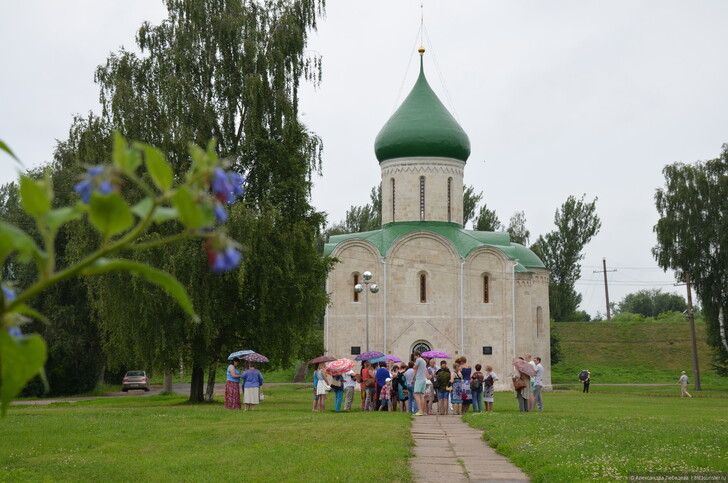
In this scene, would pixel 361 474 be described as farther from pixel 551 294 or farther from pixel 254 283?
pixel 551 294

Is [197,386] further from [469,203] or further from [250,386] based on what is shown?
[469,203]

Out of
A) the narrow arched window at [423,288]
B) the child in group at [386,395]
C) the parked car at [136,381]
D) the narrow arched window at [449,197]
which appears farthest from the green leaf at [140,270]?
the narrow arched window at [449,197]

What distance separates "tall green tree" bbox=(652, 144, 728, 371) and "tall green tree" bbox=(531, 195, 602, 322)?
857 inches

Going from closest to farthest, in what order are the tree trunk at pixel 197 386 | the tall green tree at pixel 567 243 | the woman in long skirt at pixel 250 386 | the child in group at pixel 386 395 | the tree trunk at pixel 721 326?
the woman in long skirt at pixel 250 386 → the child in group at pixel 386 395 → the tree trunk at pixel 197 386 → the tree trunk at pixel 721 326 → the tall green tree at pixel 567 243

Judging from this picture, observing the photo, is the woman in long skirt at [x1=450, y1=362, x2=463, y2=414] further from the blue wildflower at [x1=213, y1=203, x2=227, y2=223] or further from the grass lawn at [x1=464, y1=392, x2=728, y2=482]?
the blue wildflower at [x1=213, y1=203, x2=227, y2=223]

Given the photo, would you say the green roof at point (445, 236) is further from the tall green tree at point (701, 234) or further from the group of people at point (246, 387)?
the group of people at point (246, 387)

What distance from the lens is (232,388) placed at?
2208 cm

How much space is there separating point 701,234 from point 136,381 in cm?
2583

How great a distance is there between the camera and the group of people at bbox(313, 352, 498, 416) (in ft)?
71.8

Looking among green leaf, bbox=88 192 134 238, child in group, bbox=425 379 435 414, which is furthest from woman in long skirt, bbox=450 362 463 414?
green leaf, bbox=88 192 134 238

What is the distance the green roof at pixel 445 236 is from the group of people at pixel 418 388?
18.1m

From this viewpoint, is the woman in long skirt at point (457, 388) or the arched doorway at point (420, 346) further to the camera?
the arched doorway at point (420, 346)

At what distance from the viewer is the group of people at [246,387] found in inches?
850

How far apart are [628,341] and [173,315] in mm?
41529
